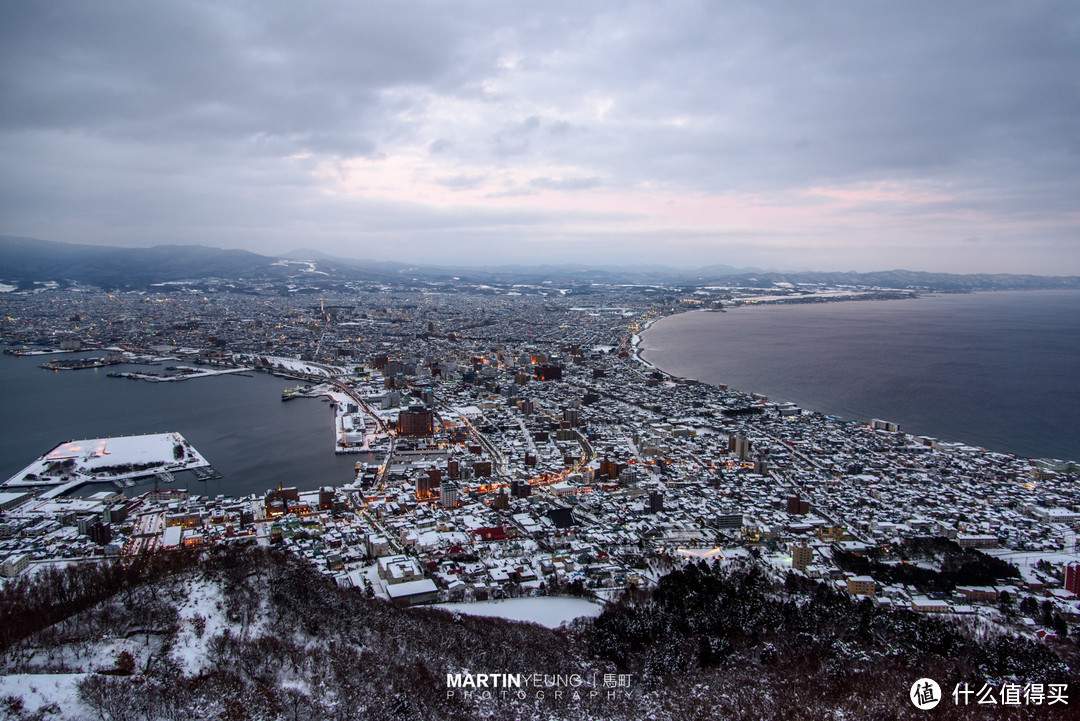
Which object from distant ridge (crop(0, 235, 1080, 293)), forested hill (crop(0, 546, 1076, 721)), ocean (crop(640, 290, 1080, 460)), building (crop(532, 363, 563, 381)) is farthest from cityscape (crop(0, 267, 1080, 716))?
distant ridge (crop(0, 235, 1080, 293))

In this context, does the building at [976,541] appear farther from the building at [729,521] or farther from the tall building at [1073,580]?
the building at [729,521]

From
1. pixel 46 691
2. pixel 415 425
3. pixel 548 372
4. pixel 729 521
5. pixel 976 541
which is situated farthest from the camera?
pixel 548 372

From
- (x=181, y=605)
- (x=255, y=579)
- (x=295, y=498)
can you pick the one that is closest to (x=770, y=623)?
(x=255, y=579)

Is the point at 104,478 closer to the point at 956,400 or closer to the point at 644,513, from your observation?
the point at 644,513

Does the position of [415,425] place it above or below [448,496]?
above

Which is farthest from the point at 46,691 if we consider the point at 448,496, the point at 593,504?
the point at 593,504

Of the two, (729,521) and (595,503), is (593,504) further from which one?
(729,521)

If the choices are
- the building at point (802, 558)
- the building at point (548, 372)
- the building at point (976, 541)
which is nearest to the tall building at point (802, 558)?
the building at point (802, 558)
